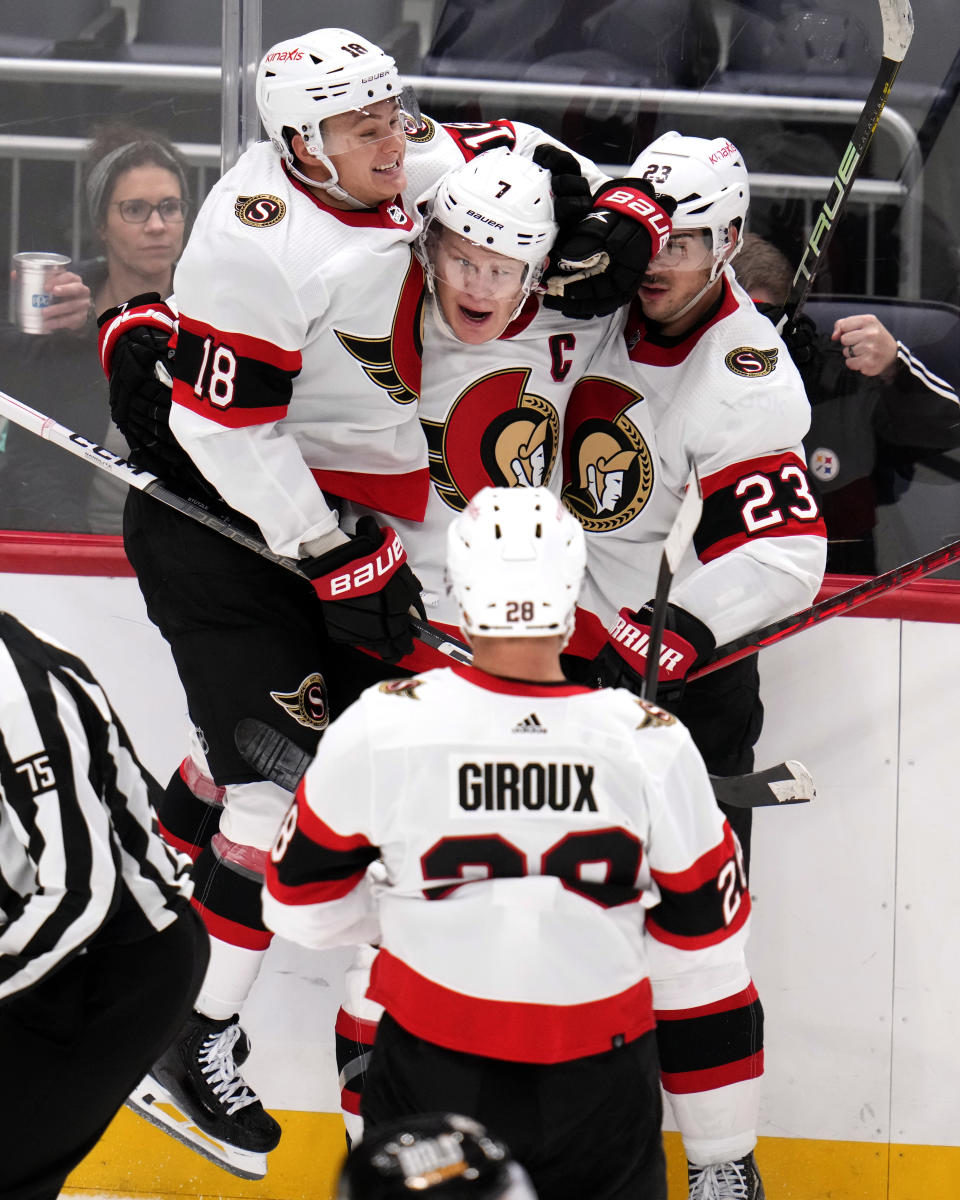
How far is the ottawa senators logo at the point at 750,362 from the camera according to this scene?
230 centimetres

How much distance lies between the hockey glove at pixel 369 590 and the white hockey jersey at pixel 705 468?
1.21 ft

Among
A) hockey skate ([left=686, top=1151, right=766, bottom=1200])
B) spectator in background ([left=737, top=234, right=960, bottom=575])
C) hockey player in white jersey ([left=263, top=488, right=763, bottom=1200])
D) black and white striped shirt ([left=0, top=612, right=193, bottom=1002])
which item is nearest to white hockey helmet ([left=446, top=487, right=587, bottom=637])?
hockey player in white jersey ([left=263, top=488, right=763, bottom=1200])

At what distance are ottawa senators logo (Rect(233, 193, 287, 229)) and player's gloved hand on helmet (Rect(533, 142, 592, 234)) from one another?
40cm

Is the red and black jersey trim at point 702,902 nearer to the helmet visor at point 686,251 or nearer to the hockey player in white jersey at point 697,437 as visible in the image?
the hockey player in white jersey at point 697,437

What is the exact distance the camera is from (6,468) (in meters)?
A: 2.81

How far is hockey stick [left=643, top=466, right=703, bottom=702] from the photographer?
1.89 metres

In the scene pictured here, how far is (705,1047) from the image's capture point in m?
2.20

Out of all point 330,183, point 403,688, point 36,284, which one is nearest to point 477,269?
point 330,183

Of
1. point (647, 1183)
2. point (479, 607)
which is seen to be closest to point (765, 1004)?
point (647, 1183)

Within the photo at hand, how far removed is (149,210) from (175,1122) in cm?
162

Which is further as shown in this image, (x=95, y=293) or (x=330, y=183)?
(x=95, y=293)

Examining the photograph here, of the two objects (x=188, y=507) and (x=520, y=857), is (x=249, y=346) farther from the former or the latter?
(x=520, y=857)

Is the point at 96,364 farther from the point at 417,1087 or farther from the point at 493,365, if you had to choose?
the point at 417,1087

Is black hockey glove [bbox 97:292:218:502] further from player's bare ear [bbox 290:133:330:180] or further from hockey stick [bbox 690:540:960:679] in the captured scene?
hockey stick [bbox 690:540:960:679]
